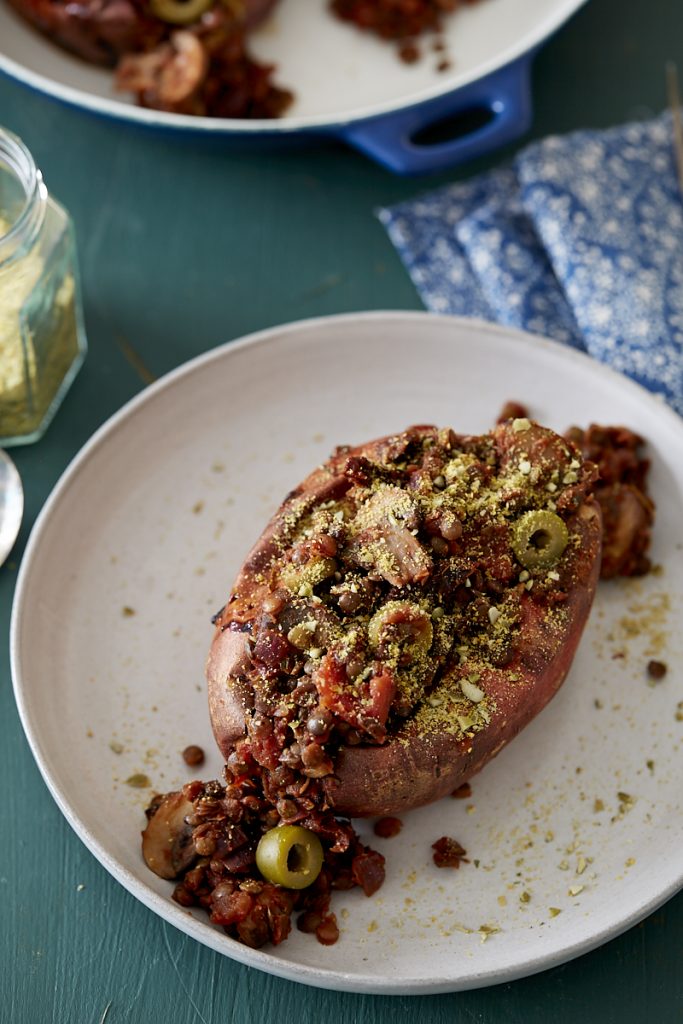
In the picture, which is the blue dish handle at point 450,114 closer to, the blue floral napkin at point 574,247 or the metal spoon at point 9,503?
the blue floral napkin at point 574,247

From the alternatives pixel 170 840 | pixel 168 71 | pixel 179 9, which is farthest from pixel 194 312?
pixel 170 840

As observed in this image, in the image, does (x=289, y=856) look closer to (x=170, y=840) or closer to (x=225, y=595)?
(x=170, y=840)

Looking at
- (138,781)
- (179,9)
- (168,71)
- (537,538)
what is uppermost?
(179,9)

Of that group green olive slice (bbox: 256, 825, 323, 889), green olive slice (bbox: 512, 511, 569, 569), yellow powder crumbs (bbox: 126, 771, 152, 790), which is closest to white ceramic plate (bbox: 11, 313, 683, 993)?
yellow powder crumbs (bbox: 126, 771, 152, 790)

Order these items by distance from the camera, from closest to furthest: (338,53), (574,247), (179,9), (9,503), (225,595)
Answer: (225,595) → (9,503) → (574,247) → (179,9) → (338,53)

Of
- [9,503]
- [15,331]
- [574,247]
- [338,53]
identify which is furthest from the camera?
[338,53]

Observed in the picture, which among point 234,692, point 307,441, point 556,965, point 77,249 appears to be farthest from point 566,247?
point 556,965

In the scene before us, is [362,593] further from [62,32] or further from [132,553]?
[62,32]

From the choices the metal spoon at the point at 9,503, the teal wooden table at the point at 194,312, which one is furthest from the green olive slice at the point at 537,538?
the metal spoon at the point at 9,503

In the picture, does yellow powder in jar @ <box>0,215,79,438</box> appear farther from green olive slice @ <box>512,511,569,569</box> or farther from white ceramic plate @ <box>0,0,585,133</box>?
green olive slice @ <box>512,511,569,569</box>
